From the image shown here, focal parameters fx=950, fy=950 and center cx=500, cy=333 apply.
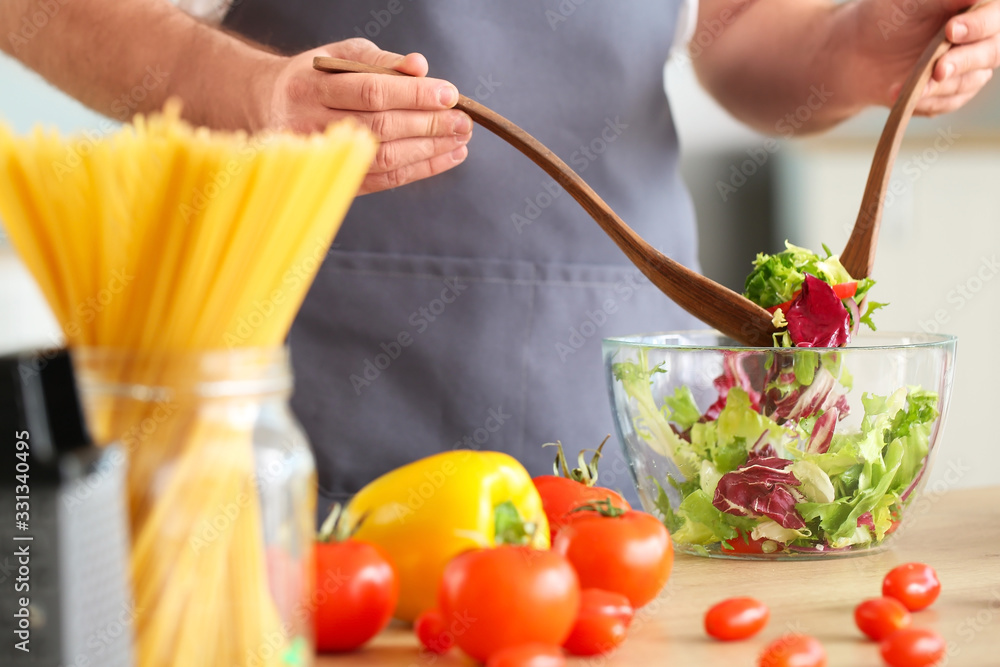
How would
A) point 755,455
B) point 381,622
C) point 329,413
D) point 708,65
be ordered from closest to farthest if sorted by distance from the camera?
point 381,622, point 755,455, point 329,413, point 708,65

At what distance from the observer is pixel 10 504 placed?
40 centimetres

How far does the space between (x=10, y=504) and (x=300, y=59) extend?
0.60m

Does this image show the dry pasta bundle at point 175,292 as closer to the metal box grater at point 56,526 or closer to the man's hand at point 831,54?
the metal box grater at point 56,526

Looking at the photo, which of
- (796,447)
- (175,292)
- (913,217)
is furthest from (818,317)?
(913,217)

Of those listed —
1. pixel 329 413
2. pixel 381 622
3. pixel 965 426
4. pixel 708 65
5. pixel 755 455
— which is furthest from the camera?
pixel 965 426

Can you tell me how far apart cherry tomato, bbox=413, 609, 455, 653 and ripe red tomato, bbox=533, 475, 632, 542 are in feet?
0.68

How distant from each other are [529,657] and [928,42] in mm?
1108

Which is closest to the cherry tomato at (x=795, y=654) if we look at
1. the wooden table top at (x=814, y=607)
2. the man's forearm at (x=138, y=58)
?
the wooden table top at (x=814, y=607)

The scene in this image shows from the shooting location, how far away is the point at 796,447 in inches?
33.4

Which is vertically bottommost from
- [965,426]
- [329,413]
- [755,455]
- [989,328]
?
[965,426]

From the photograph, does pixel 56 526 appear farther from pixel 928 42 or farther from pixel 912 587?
pixel 928 42

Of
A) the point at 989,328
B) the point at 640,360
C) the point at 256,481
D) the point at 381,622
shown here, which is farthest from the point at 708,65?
the point at 989,328

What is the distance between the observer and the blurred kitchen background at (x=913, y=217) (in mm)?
3025

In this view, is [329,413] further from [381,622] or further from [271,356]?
[271,356]
